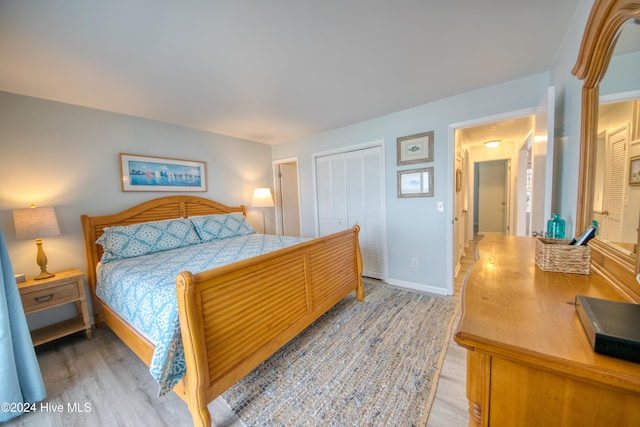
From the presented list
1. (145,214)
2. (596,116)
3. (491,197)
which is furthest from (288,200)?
(491,197)

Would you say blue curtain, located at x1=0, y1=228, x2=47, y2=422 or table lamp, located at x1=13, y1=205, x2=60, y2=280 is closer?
blue curtain, located at x1=0, y1=228, x2=47, y2=422

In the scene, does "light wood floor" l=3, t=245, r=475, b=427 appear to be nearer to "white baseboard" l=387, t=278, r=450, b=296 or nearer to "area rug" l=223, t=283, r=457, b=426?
"area rug" l=223, t=283, r=457, b=426

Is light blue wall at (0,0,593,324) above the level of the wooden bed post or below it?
above

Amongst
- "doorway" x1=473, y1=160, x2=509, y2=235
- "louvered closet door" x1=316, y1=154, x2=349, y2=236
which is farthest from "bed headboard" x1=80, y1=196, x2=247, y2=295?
"doorway" x1=473, y1=160, x2=509, y2=235

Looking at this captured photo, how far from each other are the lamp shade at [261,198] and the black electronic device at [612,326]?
140 inches

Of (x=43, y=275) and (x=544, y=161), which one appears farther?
(x=43, y=275)

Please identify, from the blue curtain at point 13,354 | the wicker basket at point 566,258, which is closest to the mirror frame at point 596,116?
the wicker basket at point 566,258

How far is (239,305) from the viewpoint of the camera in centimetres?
140

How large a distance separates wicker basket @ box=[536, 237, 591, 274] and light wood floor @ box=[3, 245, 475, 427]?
94 centimetres

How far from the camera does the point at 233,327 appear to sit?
1.37 metres

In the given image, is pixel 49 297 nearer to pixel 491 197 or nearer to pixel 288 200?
pixel 288 200

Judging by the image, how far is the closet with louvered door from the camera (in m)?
3.18

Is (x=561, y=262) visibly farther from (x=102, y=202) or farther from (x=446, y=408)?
(x=102, y=202)

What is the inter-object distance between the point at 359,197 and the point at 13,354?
3292mm
